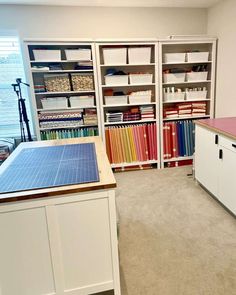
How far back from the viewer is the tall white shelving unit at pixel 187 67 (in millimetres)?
3602

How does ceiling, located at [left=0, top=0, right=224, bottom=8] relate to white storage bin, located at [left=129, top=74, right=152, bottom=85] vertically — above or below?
above

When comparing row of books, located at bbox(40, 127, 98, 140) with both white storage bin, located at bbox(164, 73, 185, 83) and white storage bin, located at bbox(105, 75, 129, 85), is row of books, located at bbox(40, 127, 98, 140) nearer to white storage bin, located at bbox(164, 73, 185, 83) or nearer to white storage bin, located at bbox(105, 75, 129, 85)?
white storage bin, located at bbox(105, 75, 129, 85)

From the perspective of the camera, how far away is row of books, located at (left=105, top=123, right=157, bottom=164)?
12.3ft

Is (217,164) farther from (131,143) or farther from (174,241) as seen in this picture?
(131,143)

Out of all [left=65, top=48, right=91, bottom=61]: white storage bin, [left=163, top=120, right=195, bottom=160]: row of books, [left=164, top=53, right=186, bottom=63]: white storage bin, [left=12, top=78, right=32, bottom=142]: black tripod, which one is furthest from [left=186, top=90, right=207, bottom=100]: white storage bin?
[left=12, top=78, right=32, bottom=142]: black tripod

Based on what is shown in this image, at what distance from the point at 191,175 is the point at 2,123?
9.67 ft

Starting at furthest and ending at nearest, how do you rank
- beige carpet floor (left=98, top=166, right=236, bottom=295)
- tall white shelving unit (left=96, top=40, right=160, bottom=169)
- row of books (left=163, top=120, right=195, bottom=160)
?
1. row of books (left=163, top=120, right=195, bottom=160)
2. tall white shelving unit (left=96, top=40, right=160, bottom=169)
3. beige carpet floor (left=98, top=166, right=236, bottom=295)

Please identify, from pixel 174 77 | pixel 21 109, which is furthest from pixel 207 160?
pixel 21 109

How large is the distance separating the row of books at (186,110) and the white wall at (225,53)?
0.24 m

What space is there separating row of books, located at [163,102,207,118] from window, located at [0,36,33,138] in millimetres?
2177

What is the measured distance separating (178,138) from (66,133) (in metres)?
1.73

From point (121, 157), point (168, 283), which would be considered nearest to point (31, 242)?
point (168, 283)

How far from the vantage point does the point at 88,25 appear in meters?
3.60

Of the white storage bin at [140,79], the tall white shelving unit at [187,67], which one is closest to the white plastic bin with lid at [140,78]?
the white storage bin at [140,79]
